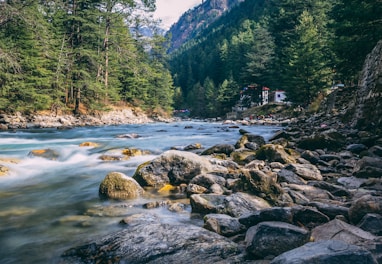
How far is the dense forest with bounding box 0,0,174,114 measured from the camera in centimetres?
2523

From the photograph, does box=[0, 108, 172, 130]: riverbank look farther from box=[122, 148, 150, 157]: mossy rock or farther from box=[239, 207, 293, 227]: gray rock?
box=[239, 207, 293, 227]: gray rock

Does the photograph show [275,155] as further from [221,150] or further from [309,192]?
[309,192]

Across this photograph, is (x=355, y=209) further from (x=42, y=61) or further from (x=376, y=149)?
(x=42, y=61)

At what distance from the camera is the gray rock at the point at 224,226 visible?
4.12 metres

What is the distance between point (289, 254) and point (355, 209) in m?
1.87

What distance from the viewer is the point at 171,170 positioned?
7.56m

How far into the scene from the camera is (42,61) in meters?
28.1

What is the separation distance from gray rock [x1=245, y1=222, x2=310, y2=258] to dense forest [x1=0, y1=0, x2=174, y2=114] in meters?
24.1

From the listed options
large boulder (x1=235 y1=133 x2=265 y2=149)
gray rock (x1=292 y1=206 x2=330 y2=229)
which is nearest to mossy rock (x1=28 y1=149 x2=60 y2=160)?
large boulder (x1=235 y1=133 x2=265 y2=149)

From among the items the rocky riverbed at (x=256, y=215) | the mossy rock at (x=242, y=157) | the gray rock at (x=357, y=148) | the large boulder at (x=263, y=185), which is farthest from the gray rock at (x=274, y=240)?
the gray rock at (x=357, y=148)

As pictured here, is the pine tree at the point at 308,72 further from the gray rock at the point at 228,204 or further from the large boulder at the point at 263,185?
the gray rock at the point at 228,204

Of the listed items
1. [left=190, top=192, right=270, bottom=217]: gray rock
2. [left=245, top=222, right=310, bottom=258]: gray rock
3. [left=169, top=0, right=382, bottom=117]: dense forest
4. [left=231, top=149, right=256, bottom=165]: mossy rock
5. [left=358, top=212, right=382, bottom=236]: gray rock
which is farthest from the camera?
[left=169, top=0, right=382, bottom=117]: dense forest

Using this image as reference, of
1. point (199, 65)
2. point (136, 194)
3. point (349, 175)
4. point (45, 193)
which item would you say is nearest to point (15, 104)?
point (45, 193)

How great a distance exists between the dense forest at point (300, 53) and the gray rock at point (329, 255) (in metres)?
18.2
